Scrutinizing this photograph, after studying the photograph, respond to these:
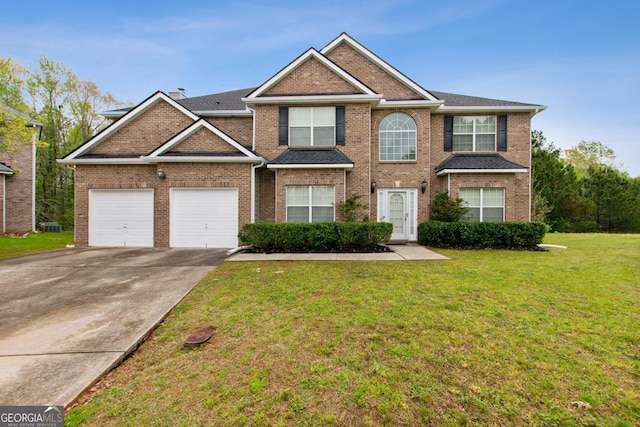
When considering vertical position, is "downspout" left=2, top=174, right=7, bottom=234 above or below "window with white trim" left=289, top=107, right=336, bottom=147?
below

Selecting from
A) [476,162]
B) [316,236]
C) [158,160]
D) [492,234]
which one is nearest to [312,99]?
[316,236]

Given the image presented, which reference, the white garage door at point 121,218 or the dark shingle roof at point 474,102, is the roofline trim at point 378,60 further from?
the white garage door at point 121,218

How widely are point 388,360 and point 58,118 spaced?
32016 millimetres

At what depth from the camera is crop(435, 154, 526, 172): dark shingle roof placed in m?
11.6

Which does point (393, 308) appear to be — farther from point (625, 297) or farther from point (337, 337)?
point (625, 297)

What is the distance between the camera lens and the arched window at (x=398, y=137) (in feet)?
40.9

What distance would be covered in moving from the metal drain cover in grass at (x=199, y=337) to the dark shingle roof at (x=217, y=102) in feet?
37.8

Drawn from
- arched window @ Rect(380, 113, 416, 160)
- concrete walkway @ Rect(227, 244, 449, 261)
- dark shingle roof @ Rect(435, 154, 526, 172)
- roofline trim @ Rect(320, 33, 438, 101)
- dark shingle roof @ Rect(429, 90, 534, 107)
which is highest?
roofline trim @ Rect(320, 33, 438, 101)

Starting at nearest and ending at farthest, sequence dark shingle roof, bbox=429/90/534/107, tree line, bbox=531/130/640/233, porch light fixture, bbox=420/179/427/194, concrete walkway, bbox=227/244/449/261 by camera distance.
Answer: concrete walkway, bbox=227/244/449/261 < porch light fixture, bbox=420/179/427/194 < dark shingle roof, bbox=429/90/534/107 < tree line, bbox=531/130/640/233

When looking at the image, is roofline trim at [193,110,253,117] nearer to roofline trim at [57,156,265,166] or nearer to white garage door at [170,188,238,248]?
roofline trim at [57,156,265,166]

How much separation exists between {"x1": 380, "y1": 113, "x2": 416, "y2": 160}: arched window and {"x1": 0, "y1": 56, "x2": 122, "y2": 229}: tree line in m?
25.7

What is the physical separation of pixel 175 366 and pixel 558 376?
4.07 metres

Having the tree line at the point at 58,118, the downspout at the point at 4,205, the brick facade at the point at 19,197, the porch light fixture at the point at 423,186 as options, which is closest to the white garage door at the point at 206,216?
the porch light fixture at the point at 423,186

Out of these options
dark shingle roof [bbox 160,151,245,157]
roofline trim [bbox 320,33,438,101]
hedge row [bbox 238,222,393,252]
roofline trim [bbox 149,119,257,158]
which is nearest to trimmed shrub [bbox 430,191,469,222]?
hedge row [bbox 238,222,393,252]
